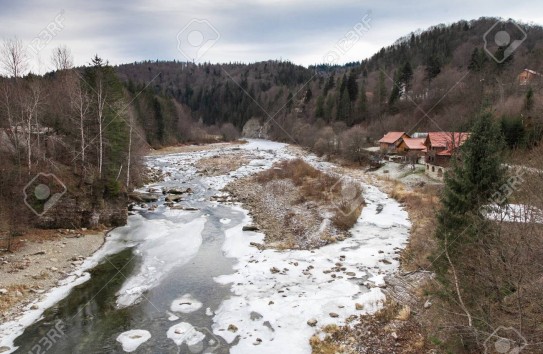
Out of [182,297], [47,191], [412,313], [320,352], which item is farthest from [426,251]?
[47,191]

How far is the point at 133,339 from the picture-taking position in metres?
12.5

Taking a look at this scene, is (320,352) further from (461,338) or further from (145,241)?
(145,241)

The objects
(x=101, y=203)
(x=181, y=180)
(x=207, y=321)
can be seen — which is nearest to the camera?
(x=207, y=321)

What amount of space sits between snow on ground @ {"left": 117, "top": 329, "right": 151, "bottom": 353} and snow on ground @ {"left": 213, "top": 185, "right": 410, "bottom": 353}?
8.03 ft

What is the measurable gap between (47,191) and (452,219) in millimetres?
23493

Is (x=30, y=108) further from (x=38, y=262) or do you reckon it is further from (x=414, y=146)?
(x=414, y=146)

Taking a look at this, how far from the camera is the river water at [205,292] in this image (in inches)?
491

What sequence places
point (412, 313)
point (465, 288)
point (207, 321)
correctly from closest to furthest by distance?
point (465, 288) → point (412, 313) → point (207, 321)

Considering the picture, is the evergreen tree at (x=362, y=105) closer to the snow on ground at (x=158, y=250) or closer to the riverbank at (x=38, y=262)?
the snow on ground at (x=158, y=250)

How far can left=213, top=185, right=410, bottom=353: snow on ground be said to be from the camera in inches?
505

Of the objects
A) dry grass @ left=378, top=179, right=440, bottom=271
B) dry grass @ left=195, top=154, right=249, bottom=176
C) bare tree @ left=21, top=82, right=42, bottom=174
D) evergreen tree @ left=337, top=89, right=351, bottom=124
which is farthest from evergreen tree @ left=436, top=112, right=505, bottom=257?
evergreen tree @ left=337, top=89, right=351, bottom=124

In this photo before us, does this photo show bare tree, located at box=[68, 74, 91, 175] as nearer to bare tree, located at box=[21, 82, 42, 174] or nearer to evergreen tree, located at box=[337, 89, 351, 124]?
bare tree, located at box=[21, 82, 42, 174]

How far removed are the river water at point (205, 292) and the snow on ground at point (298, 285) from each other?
4 cm

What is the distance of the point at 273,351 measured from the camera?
1174 centimetres
